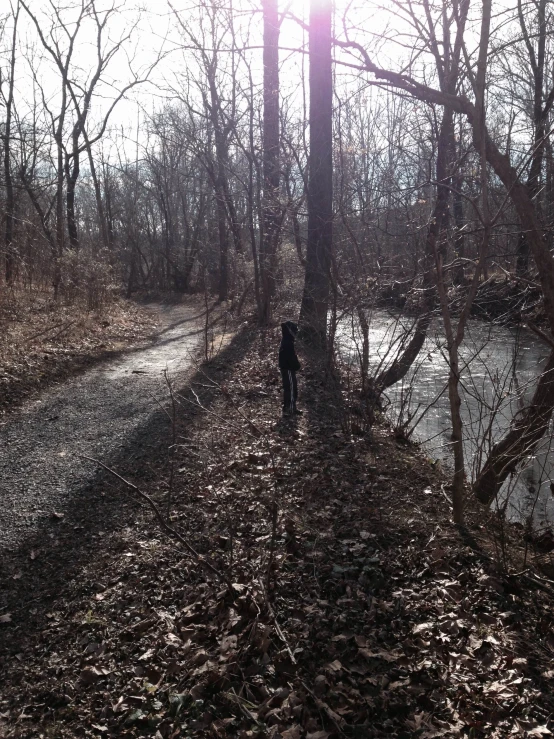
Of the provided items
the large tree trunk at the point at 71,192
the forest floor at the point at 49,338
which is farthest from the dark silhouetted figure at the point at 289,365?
the large tree trunk at the point at 71,192

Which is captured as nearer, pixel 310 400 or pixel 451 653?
pixel 451 653

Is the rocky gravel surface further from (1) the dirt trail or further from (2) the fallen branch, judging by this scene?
(2) the fallen branch

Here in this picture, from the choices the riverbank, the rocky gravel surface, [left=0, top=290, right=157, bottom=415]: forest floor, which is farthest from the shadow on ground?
the riverbank

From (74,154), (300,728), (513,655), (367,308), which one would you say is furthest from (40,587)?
(74,154)

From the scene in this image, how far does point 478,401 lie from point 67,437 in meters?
5.02

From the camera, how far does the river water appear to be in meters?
5.70

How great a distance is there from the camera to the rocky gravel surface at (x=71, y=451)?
511cm

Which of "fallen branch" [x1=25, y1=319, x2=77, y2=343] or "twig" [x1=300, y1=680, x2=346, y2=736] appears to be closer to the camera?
"twig" [x1=300, y1=680, x2=346, y2=736]

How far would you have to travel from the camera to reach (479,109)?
4898 mm

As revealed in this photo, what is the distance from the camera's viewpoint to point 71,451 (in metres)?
6.99

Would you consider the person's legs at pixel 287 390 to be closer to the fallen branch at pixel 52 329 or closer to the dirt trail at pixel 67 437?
the dirt trail at pixel 67 437

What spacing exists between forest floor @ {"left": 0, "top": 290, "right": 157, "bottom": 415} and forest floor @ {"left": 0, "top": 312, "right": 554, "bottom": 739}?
3846mm

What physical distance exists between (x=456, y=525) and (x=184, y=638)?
2.66m

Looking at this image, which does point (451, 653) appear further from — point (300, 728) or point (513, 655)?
point (300, 728)
